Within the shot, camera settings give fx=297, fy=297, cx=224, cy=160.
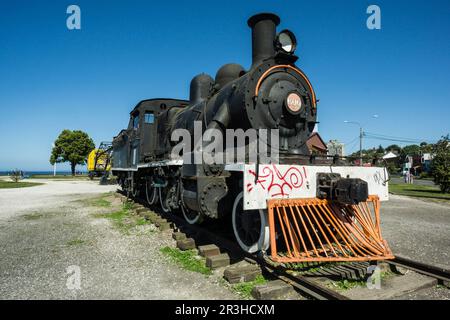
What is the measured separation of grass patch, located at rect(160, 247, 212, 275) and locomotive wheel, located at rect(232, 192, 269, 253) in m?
0.70

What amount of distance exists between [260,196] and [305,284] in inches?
46.7

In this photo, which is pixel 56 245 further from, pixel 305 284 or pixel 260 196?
pixel 305 284

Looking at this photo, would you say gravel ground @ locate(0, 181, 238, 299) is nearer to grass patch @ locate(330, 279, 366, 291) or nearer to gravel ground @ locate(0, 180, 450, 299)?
gravel ground @ locate(0, 180, 450, 299)

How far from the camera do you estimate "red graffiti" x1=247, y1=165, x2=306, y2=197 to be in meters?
3.94

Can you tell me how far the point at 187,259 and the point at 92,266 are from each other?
59.2 inches

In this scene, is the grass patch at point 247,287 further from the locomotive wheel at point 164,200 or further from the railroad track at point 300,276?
the locomotive wheel at point 164,200

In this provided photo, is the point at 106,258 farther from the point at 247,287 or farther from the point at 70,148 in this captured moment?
the point at 70,148

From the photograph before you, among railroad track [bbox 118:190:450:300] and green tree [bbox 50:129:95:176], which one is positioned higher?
green tree [bbox 50:129:95:176]

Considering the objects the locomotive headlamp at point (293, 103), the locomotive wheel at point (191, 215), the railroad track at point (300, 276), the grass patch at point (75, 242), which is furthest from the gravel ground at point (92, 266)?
the locomotive headlamp at point (293, 103)

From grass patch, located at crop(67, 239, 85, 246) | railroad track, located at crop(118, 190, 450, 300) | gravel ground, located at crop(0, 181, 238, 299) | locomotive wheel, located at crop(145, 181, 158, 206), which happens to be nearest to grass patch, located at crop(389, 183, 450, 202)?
railroad track, located at crop(118, 190, 450, 300)

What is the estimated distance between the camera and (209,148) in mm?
5262

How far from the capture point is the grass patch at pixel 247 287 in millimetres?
3588

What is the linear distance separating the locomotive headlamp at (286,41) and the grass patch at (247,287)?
12.2ft

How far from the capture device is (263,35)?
5508 mm
